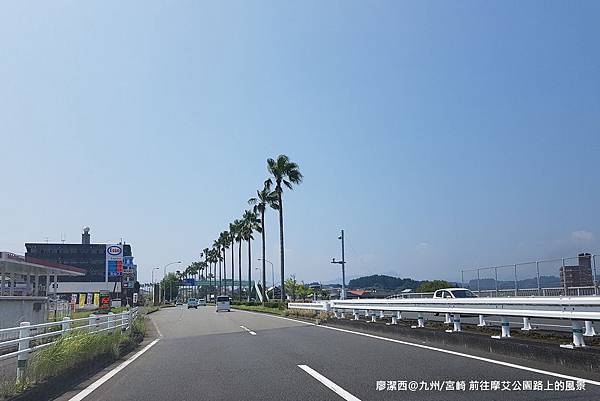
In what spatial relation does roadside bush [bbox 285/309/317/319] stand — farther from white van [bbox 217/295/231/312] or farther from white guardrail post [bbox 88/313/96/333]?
white van [bbox 217/295/231/312]

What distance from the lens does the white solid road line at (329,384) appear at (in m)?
8.77

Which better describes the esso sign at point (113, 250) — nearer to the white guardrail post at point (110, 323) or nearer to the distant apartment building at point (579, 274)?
the white guardrail post at point (110, 323)

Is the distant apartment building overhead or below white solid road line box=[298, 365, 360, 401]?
overhead

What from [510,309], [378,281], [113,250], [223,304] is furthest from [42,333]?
[378,281]

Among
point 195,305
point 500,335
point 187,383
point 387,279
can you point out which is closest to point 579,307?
point 500,335

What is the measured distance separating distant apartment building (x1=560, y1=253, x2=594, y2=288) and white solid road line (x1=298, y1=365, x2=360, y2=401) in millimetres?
17853

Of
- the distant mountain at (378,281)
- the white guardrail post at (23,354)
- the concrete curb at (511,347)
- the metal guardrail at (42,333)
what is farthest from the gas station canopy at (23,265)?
the distant mountain at (378,281)

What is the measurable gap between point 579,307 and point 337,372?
17.5ft

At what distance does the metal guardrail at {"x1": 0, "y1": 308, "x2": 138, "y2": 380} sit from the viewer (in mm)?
10312

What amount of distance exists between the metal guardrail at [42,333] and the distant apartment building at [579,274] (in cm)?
1959

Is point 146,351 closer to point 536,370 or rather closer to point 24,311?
point 24,311

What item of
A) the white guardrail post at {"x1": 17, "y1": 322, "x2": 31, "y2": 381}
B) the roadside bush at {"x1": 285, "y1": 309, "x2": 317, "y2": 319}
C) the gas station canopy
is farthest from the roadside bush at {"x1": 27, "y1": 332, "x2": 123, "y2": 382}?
the roadside bush at {"x1": 285, "y1": 309, "x2": 317, "y2": 319}

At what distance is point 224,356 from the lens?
1550 cm

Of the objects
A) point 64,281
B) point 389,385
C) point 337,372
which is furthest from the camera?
point 64,281
